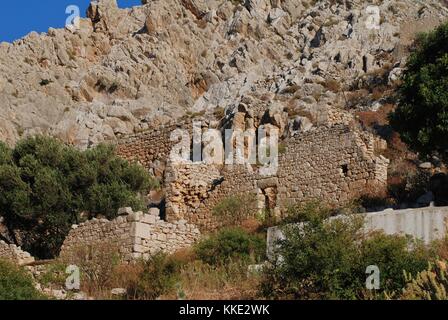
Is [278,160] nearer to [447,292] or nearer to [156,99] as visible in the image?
[447,292]

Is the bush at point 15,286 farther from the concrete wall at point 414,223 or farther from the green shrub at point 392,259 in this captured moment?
the green shrub at point 392,259

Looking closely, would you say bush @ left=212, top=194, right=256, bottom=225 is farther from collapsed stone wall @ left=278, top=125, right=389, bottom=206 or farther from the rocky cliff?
the rocky cliff

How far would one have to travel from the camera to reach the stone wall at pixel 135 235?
21188 mm

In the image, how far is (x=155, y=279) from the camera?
57.2 ft

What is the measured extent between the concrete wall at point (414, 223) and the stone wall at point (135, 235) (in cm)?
467

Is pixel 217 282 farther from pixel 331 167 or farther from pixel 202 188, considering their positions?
pixel 202 188

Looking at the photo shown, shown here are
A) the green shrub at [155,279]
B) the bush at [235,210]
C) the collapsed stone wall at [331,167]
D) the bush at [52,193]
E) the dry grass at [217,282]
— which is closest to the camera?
the dry grass at [217,282]

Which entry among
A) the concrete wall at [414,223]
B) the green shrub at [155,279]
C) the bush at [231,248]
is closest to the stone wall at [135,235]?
the bush at [231,248]

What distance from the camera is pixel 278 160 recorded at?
26.2 meters

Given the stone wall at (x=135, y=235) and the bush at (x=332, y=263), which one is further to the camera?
the stone wall at (x=135, y=235)

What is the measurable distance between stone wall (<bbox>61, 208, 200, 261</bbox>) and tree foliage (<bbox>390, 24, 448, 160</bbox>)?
626cm

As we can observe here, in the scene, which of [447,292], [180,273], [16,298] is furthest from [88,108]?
[447,292]

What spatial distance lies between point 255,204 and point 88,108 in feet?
65.4

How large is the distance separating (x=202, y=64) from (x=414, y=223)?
110ft
